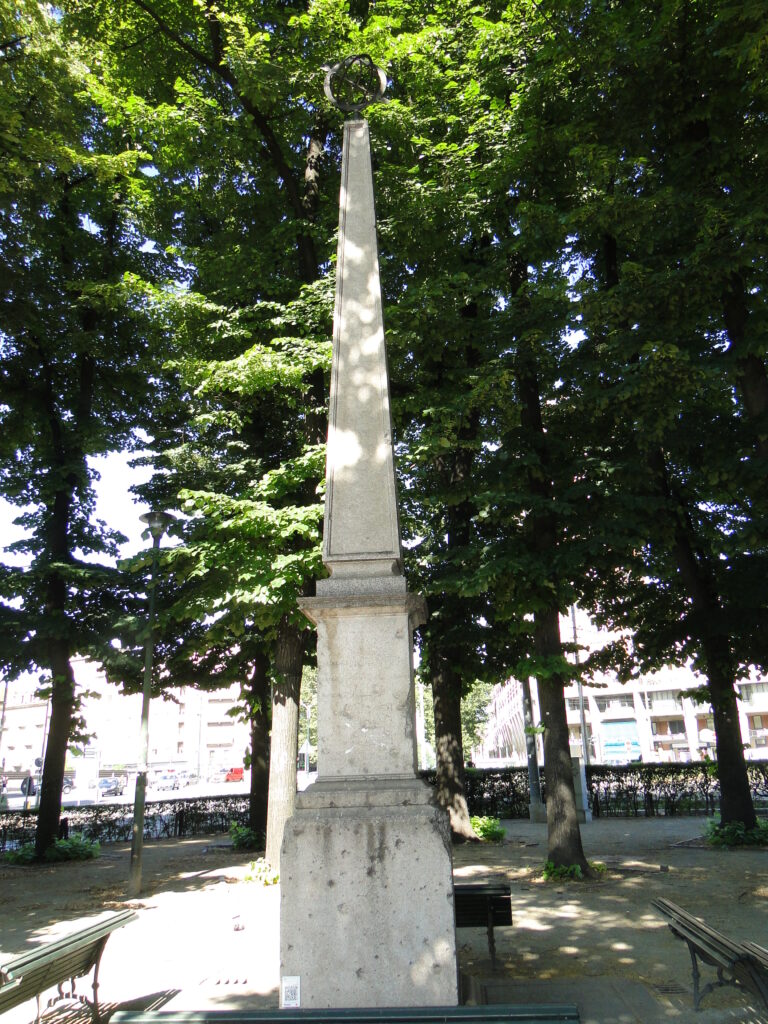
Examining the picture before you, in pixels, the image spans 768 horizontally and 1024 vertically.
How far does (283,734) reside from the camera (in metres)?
12.4

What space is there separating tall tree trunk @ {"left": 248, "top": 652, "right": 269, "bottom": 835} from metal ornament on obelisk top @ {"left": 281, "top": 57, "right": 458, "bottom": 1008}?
42.1ft

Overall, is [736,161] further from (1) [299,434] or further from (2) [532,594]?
(1) [299,434]

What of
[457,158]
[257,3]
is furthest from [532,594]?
[257,3]

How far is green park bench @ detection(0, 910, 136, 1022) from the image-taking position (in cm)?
411

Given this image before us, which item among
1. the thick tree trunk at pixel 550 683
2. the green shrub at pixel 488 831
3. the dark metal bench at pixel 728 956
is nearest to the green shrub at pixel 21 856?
the green shrub at pixel 488 831

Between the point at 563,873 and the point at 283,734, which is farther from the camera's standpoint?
the point at 283,734

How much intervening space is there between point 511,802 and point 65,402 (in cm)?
1708

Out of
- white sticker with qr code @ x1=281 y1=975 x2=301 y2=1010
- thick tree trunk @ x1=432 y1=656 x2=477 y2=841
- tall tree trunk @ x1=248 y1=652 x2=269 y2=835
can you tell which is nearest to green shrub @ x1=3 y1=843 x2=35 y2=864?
tall tree trunk @ x1=248 y1=652 x2=269 y2=835

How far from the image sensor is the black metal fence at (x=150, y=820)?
21406 mm

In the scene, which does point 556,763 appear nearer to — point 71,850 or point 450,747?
point 450,747

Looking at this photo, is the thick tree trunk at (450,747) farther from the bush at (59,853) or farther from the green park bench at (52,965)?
the green park bench at (52,965)

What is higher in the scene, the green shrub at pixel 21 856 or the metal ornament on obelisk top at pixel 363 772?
the metal ornament on obelisk top at pixel 363 772

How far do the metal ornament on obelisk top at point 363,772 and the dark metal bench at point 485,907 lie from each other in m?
2.38

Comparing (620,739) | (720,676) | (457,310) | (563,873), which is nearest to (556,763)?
(563,873)
